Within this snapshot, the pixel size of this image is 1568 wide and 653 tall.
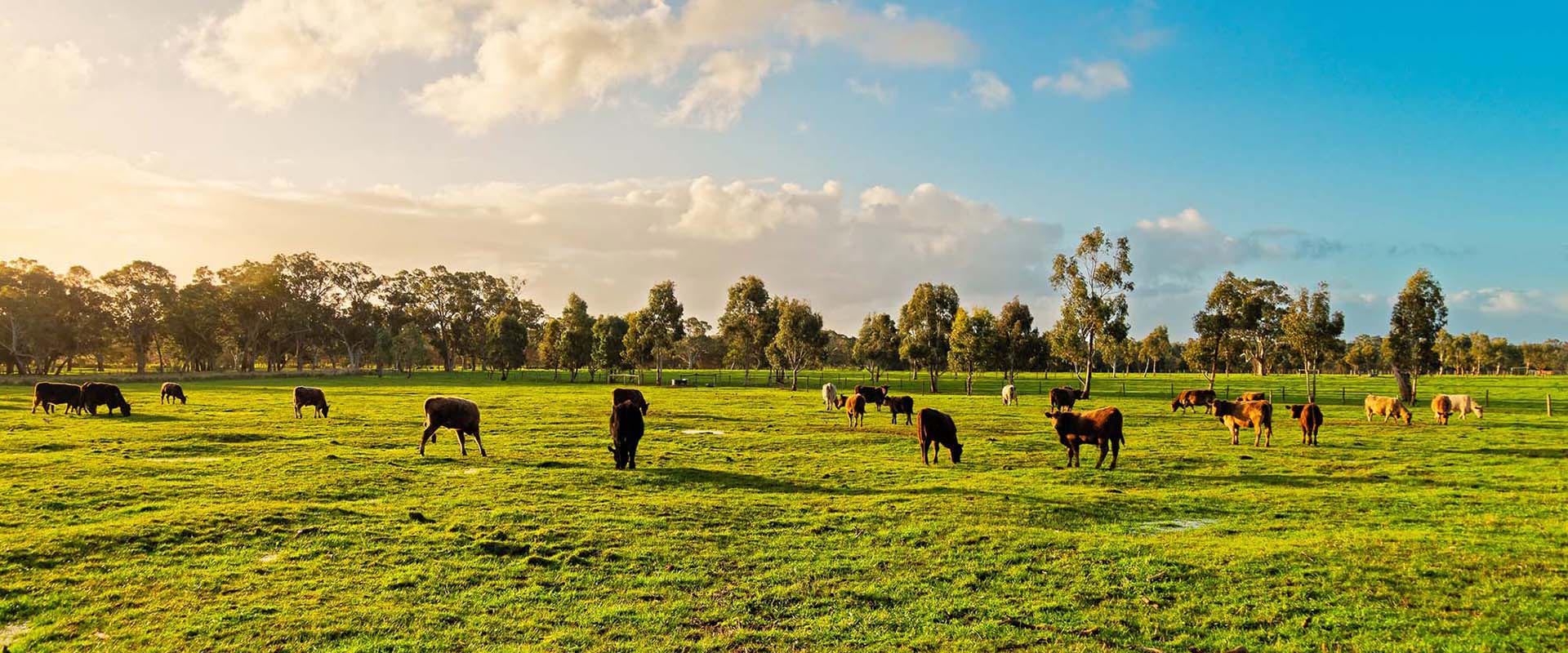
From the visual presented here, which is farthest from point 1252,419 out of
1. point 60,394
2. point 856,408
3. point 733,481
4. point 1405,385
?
point 60,394

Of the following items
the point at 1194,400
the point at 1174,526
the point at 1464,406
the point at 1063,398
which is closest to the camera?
the point at 1174,526

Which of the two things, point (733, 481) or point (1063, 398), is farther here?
point (1063, 398)

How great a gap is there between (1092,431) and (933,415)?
4380 millimetres

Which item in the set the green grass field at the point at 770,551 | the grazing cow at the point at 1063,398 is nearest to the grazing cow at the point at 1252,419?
the green grass field at the point at 770,551

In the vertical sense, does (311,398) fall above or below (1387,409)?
below

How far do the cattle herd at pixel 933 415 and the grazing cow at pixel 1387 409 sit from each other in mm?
34

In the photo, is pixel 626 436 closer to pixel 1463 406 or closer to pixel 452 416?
pixel 452 416

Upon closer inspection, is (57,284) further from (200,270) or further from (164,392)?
(164,392)

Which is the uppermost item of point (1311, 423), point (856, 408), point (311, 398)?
point (1311, 423)

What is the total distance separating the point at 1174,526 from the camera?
489 inches

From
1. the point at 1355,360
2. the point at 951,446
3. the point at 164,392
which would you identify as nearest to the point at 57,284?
the point at 164,392

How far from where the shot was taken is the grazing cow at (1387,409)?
108 feet

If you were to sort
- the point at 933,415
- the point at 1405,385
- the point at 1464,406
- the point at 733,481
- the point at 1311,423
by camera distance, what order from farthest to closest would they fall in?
the point at 1405,385
the point at 1464,406
the point at 1311,423
the point at 933,415
the point at 733,481

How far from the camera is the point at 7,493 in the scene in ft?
44.6
